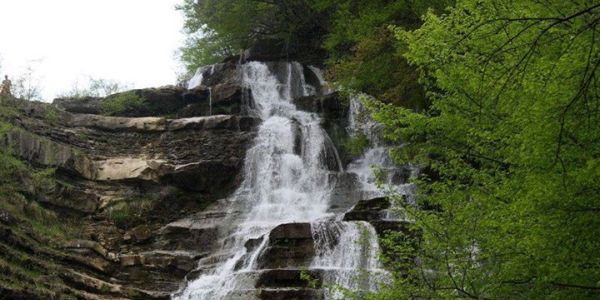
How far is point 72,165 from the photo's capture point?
18.0 m

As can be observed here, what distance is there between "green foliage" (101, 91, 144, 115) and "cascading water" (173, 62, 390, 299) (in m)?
4.27

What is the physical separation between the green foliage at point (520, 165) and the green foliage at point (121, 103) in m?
16.2

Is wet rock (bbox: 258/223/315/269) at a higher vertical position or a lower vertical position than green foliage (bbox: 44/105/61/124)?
lower

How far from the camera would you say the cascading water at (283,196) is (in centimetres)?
1273

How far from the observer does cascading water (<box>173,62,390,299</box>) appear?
1273 centimetres

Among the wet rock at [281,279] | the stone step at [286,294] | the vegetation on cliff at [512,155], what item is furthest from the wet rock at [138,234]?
the vegetation on cliff at [512,155]

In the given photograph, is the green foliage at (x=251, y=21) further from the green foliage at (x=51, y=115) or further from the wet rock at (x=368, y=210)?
the wet rock at (x=368, y=210)

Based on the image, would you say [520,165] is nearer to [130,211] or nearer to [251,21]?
[130,211]

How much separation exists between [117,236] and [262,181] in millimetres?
4936

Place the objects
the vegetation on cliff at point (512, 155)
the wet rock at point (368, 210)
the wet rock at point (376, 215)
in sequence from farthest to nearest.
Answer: the wet rock at point (368, 210) → the wet rock at point (376, 215) → the vegetation on cliff at point (512, 155)

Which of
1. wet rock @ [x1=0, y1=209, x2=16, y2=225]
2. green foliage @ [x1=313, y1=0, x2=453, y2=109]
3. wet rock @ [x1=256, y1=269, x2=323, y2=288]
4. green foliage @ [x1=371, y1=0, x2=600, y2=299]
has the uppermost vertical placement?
green foliage @ [x1=313, y1=0, x2=453, y2=109]

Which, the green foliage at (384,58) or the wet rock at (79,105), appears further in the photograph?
the wet rock at (79,105)

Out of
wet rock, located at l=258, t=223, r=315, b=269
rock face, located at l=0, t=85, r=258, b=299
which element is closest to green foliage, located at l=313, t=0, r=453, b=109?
rock face, located at l=0, t=85, r=258, b=299

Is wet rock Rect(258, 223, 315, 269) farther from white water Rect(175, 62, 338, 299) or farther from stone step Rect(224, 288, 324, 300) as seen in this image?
stone step Rect(224, 288, 324, 300)
